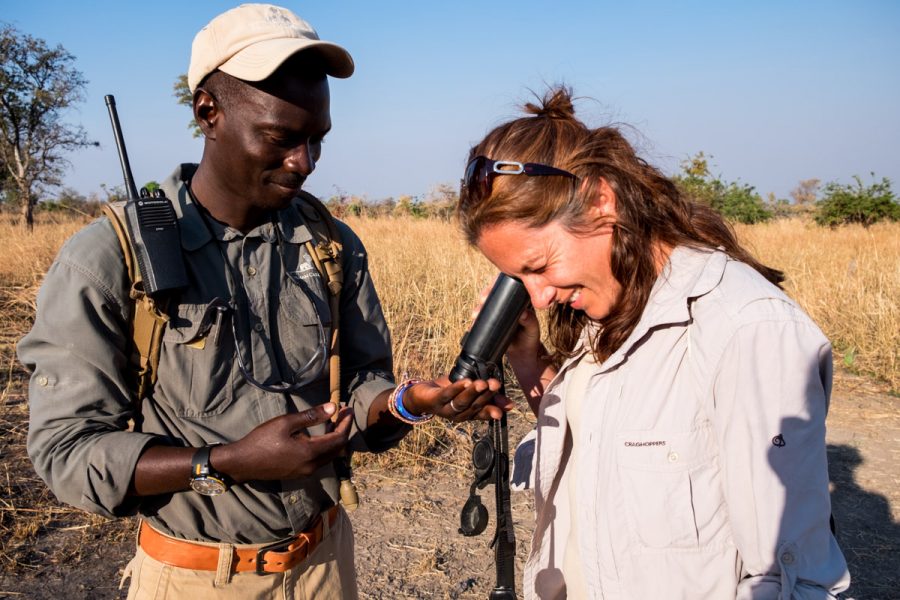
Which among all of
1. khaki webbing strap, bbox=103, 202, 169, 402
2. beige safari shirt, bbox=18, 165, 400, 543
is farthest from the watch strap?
khaki webbing strap, bbox=103, 202, 169, 402

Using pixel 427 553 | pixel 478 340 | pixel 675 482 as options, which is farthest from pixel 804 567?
pixel 427 553

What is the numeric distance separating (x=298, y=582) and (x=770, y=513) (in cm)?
120

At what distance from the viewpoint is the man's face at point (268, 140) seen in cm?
176

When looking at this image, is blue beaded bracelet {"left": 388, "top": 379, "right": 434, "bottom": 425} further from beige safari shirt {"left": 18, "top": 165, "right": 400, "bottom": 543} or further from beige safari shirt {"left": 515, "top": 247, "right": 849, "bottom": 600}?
beige safari shirt {"left": 515, "top": 247, "right": 849, "bottom": 600}

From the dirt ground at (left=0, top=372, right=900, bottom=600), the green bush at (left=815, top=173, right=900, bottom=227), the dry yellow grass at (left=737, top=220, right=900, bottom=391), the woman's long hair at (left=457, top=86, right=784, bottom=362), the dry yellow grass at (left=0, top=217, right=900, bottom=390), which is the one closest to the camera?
the woman's long hair at (left=457, top=86, right=784, bottom=362)

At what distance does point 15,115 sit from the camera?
21359mm

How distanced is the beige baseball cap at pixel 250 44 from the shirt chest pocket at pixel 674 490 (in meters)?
1.21

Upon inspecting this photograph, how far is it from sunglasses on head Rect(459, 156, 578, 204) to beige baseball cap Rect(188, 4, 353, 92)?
0.47 m

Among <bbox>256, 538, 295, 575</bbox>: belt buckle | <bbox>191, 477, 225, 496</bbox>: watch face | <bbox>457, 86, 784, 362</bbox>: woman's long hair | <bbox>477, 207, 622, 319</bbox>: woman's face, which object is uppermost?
<bbox>457, 86, 784, 362</bbox>: woman's long hair

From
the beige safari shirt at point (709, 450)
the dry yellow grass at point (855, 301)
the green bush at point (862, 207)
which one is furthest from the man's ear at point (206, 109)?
the green bush at point (862, 207)

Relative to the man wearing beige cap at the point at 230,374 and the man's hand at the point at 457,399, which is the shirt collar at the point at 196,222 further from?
the man's hand at the point at 457,399

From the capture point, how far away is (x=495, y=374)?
1915 mm

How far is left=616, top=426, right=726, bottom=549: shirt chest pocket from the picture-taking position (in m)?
1.40

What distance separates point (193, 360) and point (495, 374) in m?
0.78
